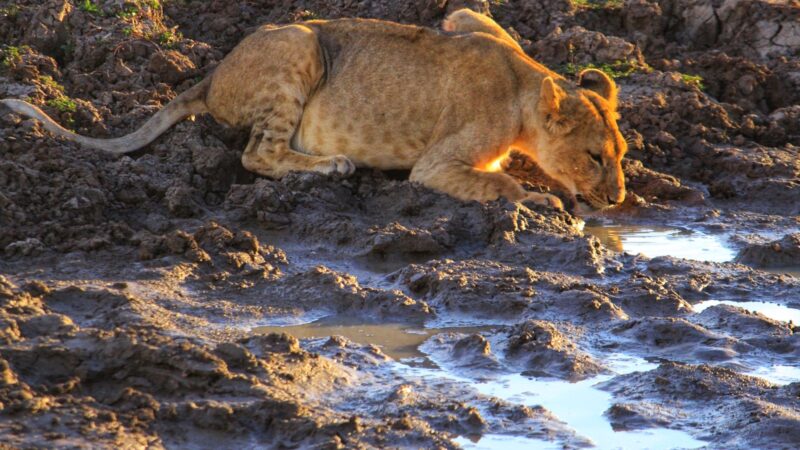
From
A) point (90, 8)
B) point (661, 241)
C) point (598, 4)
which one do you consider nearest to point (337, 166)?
point (661, 241)

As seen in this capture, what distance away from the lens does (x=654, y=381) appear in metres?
5.38

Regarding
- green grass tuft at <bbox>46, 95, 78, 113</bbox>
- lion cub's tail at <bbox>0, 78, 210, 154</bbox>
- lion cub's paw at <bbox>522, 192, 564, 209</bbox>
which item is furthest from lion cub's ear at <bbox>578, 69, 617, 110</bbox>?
green grass tuft at <bbox>46, 95, 78, 113</bbox>

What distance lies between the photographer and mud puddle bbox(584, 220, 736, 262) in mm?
7901

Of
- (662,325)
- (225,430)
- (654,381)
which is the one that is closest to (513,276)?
(662,325)

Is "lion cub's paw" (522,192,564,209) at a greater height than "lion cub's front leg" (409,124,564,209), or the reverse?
"lion cub's front leg" (409,124,564,209)

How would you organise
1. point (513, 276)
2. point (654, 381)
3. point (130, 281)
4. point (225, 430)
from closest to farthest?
point (225, 430), point (654, 381), point (130, 281), point (513, 276)

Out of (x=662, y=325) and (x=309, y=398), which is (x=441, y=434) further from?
(x=662, y=325)

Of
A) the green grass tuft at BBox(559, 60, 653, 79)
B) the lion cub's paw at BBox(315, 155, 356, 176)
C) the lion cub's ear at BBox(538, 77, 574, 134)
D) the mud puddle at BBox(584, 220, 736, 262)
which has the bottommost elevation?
the mud puddle at BBox(584, 220, 736, 262)

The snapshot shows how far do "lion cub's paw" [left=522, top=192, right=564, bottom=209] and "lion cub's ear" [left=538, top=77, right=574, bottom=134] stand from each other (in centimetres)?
54

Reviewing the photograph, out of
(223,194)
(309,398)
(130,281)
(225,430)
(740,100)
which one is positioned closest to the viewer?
(225,430)

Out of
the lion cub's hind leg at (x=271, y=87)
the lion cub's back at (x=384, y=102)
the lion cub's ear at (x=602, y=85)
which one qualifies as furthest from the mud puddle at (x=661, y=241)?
the lion cub's hind leg at (x=271, y=87)

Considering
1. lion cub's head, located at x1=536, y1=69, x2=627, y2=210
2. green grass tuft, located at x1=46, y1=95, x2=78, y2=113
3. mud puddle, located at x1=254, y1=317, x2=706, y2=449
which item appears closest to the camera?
mud puddle, located at x1=254, y1=317, x2=706, y2=449

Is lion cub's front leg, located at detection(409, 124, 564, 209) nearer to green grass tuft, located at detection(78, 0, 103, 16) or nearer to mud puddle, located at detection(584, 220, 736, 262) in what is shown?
mud puddle, located at detection(584, 220, 736, 262)

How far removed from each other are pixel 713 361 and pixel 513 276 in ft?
4.64
